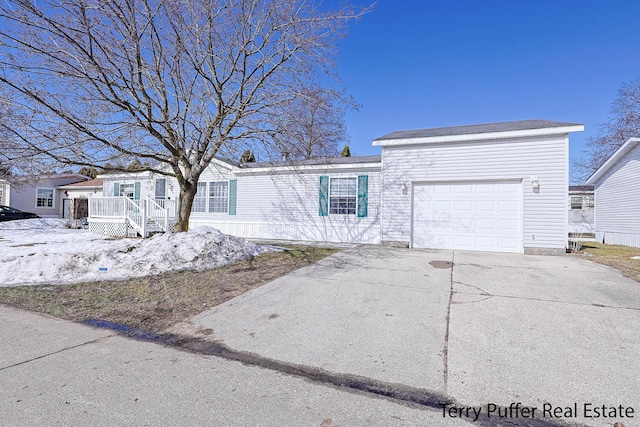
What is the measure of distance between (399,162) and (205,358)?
9.16m

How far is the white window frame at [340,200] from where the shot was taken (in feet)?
40.1

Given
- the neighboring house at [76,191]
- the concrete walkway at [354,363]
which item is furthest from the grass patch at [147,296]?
the neighboring house at [76,191]

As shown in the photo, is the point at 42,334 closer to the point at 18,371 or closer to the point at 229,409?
the point at 18,371

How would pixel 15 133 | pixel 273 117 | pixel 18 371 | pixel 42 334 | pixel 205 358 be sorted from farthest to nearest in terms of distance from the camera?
pixel 273 117, pixel 15 133, pixel 42 334, pixel 205 358, pixel 18 371

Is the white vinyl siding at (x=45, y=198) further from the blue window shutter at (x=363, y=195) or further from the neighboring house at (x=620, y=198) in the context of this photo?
the neighboring house at (x=620, y=198)

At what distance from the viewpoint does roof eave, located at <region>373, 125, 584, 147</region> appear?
8.92m

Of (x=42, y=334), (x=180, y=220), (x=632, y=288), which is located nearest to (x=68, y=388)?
(x=42, y=334)

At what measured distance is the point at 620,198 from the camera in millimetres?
14281

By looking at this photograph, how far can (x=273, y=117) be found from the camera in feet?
26.1

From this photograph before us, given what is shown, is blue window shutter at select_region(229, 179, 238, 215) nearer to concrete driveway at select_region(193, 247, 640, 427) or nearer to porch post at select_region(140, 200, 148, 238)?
porch post at select_region(140, 200, 148, 238)

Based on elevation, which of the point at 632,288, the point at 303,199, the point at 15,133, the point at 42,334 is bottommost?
the point at 42,334

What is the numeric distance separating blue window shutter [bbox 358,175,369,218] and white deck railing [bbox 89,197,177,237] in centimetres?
760

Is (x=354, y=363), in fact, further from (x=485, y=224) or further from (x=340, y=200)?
(x=340, y=200)

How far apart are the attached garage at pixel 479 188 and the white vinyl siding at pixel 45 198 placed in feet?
91.5
